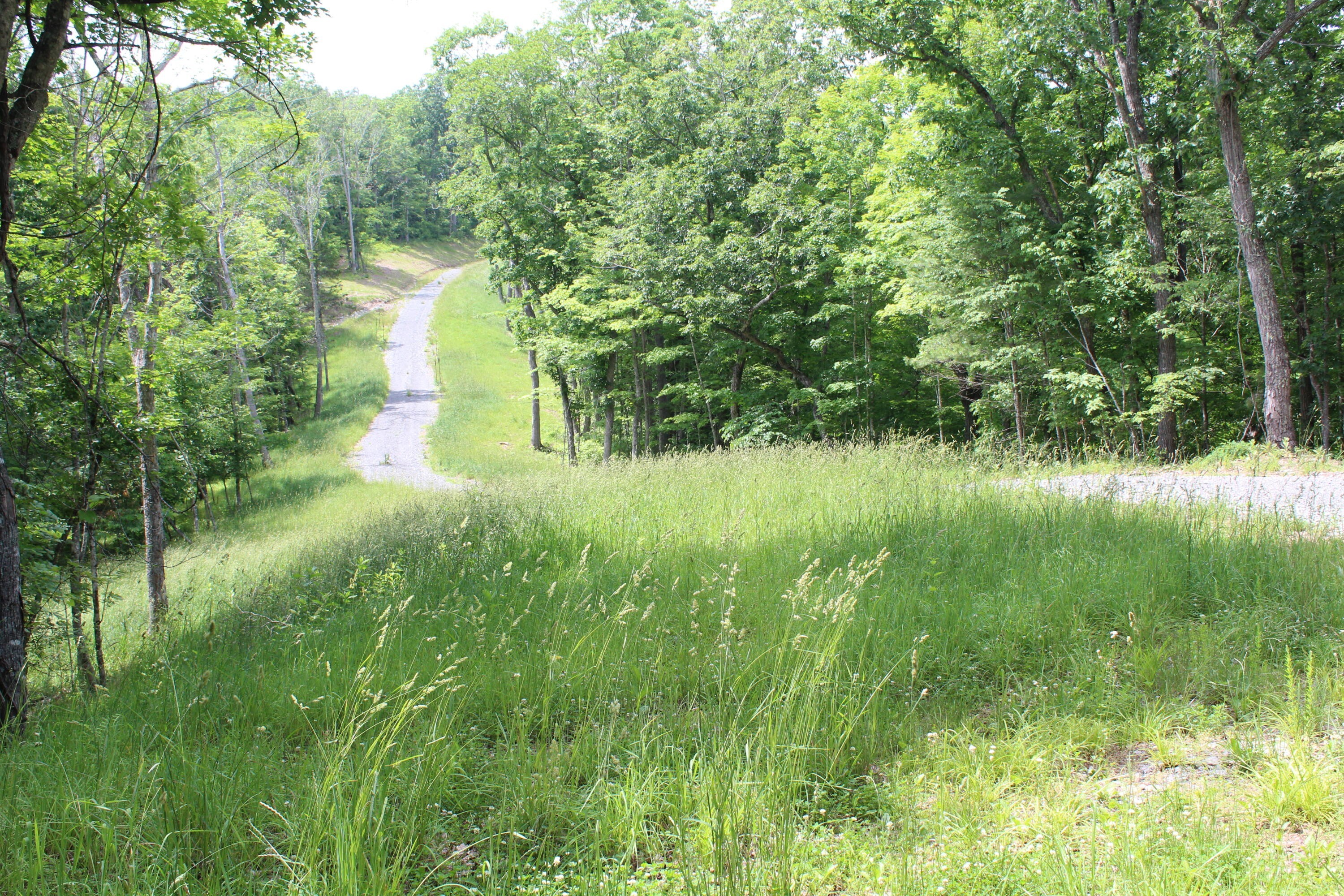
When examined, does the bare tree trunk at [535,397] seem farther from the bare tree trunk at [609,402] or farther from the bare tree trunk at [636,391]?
the bare tree trunk at [636,391]

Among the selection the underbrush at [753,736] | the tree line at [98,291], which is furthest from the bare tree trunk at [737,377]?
the underbrush at [753,736]

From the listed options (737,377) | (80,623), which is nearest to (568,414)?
(737,377)

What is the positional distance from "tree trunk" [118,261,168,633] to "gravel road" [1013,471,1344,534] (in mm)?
9520

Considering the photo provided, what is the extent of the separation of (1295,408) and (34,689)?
25105 mm

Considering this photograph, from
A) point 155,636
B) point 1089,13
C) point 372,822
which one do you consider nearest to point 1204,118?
point 1089,13

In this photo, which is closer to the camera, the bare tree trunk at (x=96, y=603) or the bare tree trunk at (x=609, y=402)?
the bare tree trunk at (x=96, y=603)

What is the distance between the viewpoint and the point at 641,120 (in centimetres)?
2053

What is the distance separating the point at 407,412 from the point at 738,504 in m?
29.9

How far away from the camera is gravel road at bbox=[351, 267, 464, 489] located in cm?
2350

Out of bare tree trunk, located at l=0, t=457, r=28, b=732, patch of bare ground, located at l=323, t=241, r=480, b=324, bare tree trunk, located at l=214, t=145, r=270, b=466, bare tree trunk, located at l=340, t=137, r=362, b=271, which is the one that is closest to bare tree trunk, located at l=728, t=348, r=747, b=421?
bare tree trunk, located at l=214, t=145, r=270, b=466

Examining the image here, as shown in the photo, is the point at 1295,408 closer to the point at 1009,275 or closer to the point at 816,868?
the point at 1009,275

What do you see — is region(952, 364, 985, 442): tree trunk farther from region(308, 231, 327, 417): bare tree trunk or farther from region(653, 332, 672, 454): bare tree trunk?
region(308, 231, 327, 417): bare tree trunk

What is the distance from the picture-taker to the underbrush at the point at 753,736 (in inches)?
84.0

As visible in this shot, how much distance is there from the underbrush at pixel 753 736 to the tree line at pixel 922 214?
7609 mm
